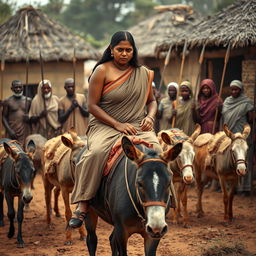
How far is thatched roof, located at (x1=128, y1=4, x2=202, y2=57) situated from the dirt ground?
11.3 meters

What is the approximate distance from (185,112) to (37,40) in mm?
7803

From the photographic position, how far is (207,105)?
40.9 feet

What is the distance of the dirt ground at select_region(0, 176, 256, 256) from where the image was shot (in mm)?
7938

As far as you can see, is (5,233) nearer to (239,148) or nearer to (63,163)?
(63,163)

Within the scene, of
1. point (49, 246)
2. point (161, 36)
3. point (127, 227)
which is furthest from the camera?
point (161, 36)

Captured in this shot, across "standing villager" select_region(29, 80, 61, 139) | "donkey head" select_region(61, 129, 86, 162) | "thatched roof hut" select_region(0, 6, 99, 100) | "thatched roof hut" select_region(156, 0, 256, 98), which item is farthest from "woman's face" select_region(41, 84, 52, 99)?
"donkey head" select_region(61, 129, 86, 162)

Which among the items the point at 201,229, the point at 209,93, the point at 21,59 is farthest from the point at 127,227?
the point at 21,59

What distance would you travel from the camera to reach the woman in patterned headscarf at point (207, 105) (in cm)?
1240

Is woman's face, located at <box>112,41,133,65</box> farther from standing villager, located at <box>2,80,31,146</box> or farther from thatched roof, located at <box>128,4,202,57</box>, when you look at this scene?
thatched roof, located at <box>128,4,202,57</box>

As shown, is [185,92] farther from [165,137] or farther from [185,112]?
[165,137]

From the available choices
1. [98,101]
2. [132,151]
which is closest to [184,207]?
[98,101]

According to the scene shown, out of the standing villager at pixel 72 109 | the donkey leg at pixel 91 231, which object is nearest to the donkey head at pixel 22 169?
the donkey leg at pixel 91 231

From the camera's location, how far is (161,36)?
21.7 m

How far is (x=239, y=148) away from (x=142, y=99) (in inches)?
160
